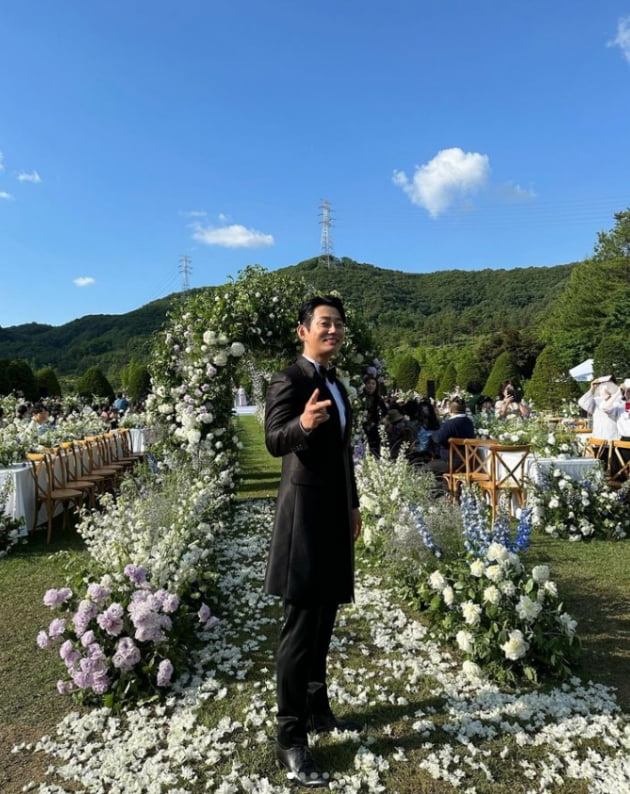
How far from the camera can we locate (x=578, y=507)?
6.11 meters

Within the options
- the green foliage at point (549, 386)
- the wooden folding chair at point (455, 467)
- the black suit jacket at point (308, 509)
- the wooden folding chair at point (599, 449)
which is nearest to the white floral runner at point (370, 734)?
the black suit jacket at point (308, 509)

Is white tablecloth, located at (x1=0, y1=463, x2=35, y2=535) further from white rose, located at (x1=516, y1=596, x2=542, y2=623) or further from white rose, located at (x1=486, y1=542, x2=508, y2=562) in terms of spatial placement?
white rose, located at (x1=516, y1=596, x2=542, y2=623)

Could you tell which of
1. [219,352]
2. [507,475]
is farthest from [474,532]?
[219,352]

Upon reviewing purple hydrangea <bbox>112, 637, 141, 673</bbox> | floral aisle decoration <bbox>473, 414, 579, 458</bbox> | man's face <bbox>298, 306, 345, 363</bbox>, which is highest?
man's face <bbox>298, 306, 345, 363</bbox>

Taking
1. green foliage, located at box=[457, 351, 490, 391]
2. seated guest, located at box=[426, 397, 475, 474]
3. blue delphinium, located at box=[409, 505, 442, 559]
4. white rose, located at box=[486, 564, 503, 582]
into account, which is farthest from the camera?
green foliage, located at box=[457, 351, 490, 391]

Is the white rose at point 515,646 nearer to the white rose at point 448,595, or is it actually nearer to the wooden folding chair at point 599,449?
the white rose at point 448,595

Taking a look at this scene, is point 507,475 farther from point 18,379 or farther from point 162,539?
point 18,379

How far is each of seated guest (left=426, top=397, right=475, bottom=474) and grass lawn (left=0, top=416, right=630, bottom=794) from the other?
1.72 meters

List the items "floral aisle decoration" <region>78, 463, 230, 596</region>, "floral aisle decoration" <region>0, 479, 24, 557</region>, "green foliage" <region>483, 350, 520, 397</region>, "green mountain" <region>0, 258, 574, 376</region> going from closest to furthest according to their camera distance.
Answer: "floral aisle decoration" <region>78, 463, 230, 596</region>, "floral aisle decoration" <region>0, 479, 24, 557</region>, "green foliage" <region>483, 350, 520, 397</region>, "green mountain" <region>0, 258, 574, 376</region>

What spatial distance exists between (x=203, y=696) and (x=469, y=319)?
60.9 metres

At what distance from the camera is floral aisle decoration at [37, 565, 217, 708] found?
2953 millimetres

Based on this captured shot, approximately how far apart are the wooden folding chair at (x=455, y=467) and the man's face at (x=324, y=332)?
4643mm

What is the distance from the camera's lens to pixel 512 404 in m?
11.9

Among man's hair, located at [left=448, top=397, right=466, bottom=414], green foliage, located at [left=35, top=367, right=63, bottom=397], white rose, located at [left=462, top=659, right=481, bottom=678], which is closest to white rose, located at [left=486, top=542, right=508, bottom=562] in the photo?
white rose, located at [left=462, top=659, right=481, bottom=678]
